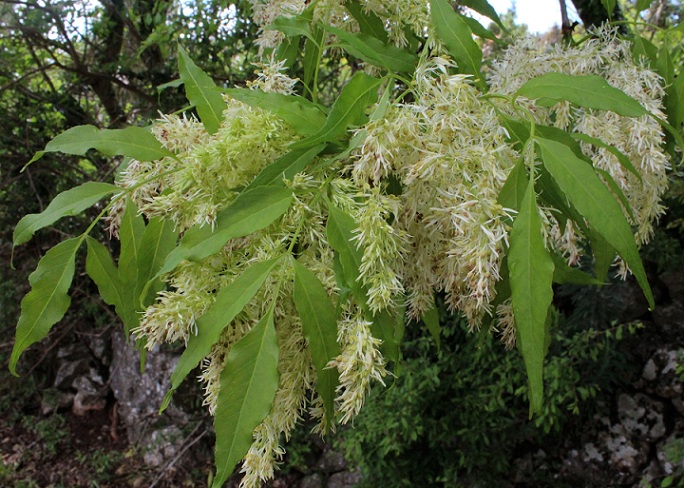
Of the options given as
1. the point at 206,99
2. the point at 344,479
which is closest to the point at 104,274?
the point at 206,99

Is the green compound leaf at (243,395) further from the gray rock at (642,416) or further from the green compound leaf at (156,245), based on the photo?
the gray rock at (642,416)

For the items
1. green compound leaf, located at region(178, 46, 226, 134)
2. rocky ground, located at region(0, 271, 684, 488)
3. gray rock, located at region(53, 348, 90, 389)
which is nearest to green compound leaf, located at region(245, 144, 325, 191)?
green compound leaf, located at region(178, 46, 226, 134)

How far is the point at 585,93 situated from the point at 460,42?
142 mm

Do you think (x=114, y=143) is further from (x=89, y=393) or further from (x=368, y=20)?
(x=89, y=393)

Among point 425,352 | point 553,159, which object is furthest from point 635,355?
point 553,159

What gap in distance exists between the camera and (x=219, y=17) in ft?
7.39

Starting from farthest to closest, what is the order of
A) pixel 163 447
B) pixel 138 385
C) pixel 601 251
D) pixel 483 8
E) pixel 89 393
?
pixel 89 393 < pixel 138 385 < pixel 163 447 < pixel 483 8 < pixel 601 251

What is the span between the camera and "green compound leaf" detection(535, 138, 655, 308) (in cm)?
48

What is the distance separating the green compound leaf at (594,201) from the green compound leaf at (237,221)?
0.82ft

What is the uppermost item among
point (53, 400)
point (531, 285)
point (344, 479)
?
point (531, 285)

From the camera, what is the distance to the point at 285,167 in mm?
553

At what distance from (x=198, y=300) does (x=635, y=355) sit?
92.7 inches

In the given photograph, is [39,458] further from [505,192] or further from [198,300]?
[505,192]

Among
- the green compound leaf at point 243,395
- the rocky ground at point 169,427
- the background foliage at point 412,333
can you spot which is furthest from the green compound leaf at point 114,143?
the rocky ground at point 169,427
